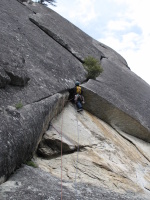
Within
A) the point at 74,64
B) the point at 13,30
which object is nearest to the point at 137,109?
the point at 74,64

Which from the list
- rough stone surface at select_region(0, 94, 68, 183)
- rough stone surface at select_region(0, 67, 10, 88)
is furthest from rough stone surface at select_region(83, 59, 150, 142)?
rough stone surface at select_region(0, 67, 10, 88)

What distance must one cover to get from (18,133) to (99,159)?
337 centimetres

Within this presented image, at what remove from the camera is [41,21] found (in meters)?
14.3

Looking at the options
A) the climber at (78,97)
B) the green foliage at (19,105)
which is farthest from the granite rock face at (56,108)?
the climber at (78,97)

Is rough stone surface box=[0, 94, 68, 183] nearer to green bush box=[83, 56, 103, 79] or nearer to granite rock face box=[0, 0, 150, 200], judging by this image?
granite rock face box=[0, 0, 150, 200]

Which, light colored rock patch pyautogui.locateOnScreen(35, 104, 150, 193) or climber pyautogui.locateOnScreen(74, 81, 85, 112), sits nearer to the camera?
light colored rock patch pyautogui.locateOnScreen(35, 104, 150, 193)

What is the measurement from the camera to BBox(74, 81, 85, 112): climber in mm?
10273

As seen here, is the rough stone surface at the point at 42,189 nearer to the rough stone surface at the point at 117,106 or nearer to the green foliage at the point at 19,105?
the green foliage at the point at 19,105

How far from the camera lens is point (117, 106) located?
35.9ft

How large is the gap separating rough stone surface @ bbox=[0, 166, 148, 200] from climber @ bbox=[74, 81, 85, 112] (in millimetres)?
4677

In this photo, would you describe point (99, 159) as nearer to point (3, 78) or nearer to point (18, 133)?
point (18, 133)

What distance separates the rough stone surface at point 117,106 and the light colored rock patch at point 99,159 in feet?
1.59

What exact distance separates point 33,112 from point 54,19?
35.7 feet

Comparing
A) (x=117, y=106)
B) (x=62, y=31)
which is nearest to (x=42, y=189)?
(x=117, y=106)
